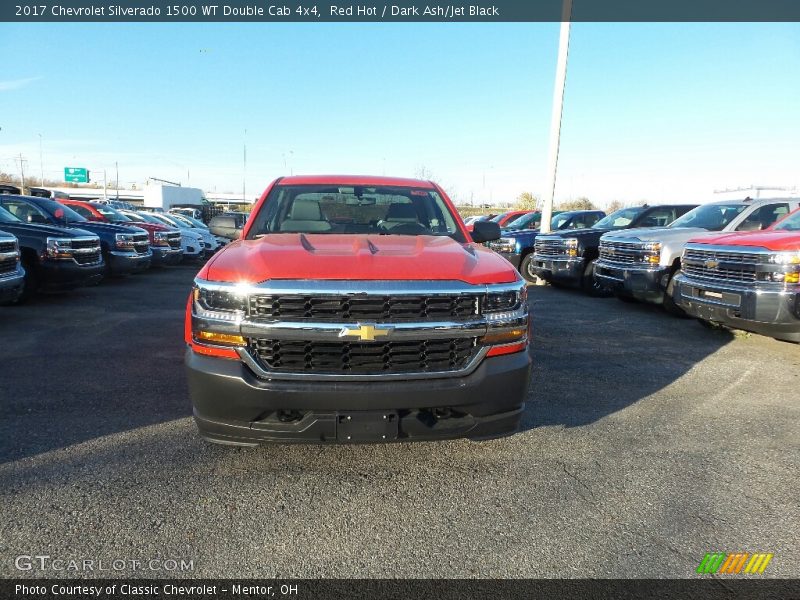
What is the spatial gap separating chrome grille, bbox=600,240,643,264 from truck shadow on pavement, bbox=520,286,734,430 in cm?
91

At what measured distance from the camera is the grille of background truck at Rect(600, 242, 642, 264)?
27.8 ft

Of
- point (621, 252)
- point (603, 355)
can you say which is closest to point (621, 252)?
point (621, 252)

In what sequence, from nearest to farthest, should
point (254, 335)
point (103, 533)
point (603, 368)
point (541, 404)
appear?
point (103, 533) < point (254, 335) < point (541, 404) < point (603, 368)

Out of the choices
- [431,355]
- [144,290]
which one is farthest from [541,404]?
[144,290]

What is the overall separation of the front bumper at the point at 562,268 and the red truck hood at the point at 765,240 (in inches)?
160

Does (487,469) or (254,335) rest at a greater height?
(254,335)

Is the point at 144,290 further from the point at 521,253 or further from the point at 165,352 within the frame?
the point at 521,253

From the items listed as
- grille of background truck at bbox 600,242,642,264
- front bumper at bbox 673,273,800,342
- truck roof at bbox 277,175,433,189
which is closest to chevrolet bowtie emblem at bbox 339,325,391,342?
truck roof at bbox 277,175,433,189

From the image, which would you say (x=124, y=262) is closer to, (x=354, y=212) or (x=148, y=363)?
(x=148, y=363)

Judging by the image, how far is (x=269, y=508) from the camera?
108 inches

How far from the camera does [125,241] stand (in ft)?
36.1

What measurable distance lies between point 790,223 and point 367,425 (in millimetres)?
6661

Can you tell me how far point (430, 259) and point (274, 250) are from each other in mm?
919

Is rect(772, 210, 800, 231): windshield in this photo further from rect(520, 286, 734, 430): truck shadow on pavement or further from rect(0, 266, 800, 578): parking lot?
rect(0, 266, 800, 578): parking lot
